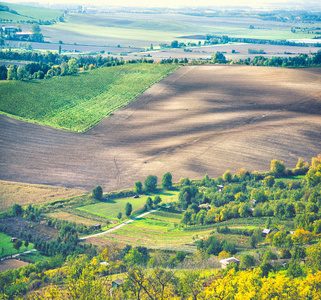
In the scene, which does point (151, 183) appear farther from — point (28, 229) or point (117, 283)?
point (117, 283)

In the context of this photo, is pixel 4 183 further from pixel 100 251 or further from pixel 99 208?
pixel 100 251

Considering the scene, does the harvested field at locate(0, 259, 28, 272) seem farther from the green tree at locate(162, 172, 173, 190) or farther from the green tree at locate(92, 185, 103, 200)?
the green tree at locate(162, 172, 173, 190)

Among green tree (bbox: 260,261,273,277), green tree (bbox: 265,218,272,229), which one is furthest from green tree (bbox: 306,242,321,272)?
green tree (bbox: 265,218,272,229)

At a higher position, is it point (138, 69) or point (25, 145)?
point (138, 69)

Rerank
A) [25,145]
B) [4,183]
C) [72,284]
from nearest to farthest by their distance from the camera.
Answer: [72,284] < [4,183] < [25,145]

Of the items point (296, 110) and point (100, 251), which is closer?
point (100, 251)

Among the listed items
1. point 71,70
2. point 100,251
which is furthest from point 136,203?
point 71,70

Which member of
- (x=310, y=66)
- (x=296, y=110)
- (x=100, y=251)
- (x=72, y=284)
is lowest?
(x=100, y=251)
